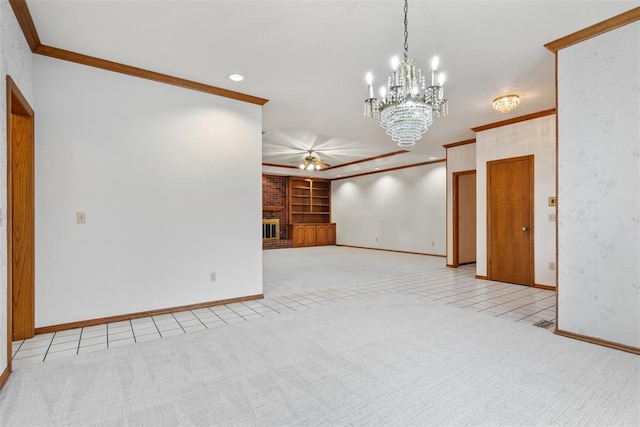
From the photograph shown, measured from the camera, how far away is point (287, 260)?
799 cm

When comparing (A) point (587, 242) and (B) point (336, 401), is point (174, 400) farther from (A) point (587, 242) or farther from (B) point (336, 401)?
(A) point (587, 242)

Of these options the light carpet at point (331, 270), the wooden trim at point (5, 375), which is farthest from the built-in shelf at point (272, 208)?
the wooden trim at point (5, 375)

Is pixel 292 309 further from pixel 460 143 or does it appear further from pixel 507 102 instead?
pixel 460 143

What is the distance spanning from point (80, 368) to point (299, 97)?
359 cm

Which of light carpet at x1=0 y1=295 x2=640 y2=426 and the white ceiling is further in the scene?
the white ceiling

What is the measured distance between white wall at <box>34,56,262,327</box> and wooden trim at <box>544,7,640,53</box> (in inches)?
131

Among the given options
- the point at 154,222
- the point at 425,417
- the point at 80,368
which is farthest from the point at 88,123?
the point at 425,417

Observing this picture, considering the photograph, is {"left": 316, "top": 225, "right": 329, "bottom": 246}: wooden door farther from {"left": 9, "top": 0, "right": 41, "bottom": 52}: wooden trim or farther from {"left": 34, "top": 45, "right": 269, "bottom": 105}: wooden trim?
{"left": 9, "top": 0, "right": 41, "bottom": 52}: wooden trim

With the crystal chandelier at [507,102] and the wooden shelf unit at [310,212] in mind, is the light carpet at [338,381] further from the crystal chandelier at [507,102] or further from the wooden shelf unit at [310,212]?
the wooden shelf unit at [310,212]

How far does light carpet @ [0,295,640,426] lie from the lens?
5.71 feet

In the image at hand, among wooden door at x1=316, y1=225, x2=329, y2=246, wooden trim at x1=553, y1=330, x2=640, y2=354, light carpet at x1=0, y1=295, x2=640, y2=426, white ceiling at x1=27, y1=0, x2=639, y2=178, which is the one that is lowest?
light carpet at x1=0, y1=295, x2=640, y2=426

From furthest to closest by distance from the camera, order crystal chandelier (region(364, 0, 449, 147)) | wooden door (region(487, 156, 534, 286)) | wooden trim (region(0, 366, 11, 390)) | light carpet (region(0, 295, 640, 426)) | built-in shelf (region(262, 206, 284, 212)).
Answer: built-in shelf (region(262, 206, 284, 212)), wooden door (region(487, 156, 534, 286)), crystal chandelier (region(364, 0, 449, 147)), wooden trim (region(0, 366, 11, 390)), light carpet (region(0, 295, 640, 426))

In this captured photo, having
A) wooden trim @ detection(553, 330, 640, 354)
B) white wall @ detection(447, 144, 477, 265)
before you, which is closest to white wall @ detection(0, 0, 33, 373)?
wooden trim @ detection(553, 330, 640, 354)

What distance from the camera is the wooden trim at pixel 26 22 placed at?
2.35 m
